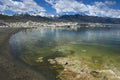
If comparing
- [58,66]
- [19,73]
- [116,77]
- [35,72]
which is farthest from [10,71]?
[116,77]

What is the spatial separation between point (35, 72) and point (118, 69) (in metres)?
19.2

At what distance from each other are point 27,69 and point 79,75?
12.3 meters

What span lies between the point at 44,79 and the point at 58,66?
10186 mm

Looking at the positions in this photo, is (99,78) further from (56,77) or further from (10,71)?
(10,71)

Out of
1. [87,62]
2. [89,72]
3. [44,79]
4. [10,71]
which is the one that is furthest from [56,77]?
[87,62]

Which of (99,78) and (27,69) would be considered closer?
(99,78)

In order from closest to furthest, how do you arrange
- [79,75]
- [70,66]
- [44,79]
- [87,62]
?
[44,79], [79,75], [70,66], [87,62]

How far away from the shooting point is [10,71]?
4169 centimetres

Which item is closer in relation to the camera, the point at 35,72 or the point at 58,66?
the point at 35,72

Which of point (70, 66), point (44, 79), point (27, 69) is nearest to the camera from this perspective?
point (44, 79)

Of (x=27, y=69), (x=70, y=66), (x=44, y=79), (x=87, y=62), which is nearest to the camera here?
(x=44, y=79)

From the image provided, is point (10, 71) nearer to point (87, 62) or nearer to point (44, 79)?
point (44, 79)

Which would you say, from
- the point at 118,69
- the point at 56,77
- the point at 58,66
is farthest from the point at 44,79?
the point at 118,69

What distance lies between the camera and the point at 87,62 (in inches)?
2010
